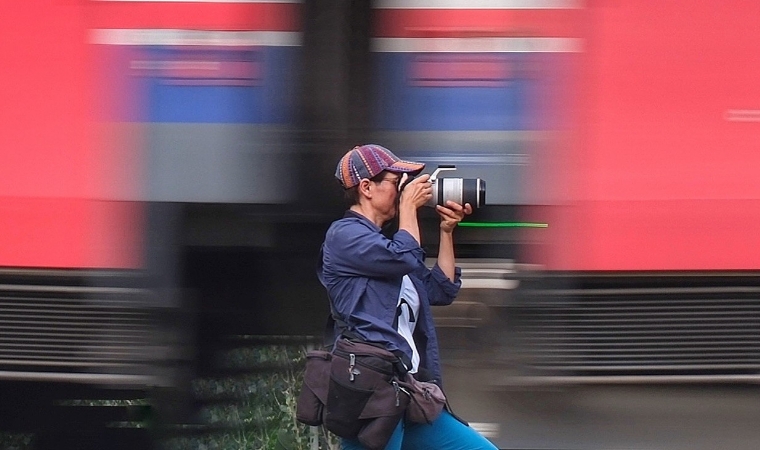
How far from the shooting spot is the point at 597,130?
313 centimetres

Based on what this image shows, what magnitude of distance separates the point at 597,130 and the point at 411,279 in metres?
0.74

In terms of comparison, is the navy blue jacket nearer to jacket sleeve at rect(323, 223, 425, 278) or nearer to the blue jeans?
jacket sleeve at rect(323, 223, 425, 278)

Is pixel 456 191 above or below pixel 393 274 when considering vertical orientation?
above

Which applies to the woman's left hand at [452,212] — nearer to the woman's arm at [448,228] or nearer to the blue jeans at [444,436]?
the woman's arm at [448,228]

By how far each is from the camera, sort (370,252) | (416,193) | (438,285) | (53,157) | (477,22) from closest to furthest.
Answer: (370,252)
(416,193)
(438,285)
(477,22)
(53,157)

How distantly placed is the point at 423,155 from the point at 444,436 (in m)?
0.90

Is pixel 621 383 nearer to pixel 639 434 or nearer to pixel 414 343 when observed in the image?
pixel 639 434

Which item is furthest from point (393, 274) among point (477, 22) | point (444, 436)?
point (477, 22)

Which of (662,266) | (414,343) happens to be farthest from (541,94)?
(414,343)

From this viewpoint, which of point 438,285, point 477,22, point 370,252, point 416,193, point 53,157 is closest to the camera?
point 370,252

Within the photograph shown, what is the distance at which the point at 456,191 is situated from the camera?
3.02m

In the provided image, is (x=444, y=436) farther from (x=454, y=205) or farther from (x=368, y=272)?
(x=454, y=205)

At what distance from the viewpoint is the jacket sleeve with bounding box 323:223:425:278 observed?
9.37 feet

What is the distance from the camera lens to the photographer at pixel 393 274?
2.89 m
